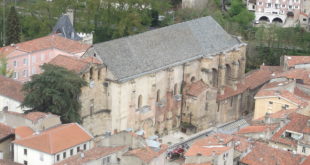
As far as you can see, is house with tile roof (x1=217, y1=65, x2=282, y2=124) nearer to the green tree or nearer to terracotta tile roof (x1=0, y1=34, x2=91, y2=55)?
terracotta tile roof (x1=0, y1=34, x2=91, y2=55)

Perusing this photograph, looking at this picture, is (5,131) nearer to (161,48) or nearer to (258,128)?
(161,48)

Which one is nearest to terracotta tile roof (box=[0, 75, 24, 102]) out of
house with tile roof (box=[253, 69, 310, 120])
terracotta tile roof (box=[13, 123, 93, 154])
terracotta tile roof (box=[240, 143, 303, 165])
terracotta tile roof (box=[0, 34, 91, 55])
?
terracotta tile roof (box=[13, 123, 93, 154])

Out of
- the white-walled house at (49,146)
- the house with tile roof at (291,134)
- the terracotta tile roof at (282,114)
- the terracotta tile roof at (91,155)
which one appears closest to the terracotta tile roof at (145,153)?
the terracotta tile roof at (91,155)

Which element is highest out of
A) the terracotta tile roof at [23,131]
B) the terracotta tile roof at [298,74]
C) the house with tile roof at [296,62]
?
the house with tile roof at [296,62]

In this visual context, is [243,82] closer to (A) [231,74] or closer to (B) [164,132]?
(A) [231,74]

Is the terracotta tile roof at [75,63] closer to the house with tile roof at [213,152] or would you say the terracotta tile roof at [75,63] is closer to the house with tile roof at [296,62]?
the house with tile roof at [213,152]

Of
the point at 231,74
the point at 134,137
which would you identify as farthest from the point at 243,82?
the point at 134,137
